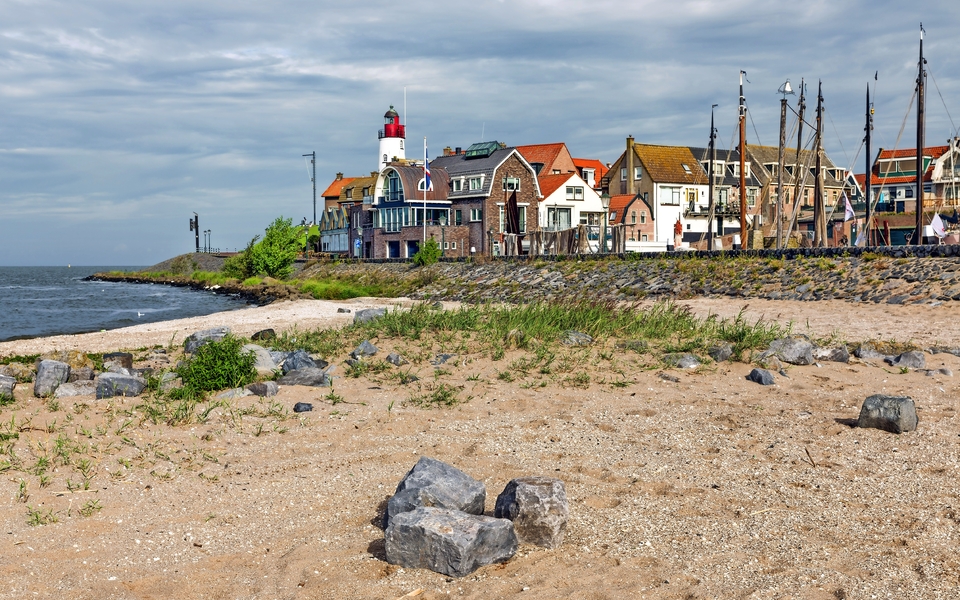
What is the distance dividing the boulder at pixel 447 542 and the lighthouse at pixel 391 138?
8087 cm

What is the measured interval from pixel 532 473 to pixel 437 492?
1.63 metres

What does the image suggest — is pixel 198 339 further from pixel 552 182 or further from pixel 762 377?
pixel 552 182

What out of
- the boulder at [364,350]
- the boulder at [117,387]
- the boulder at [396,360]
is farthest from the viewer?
the boulder at [364,350]

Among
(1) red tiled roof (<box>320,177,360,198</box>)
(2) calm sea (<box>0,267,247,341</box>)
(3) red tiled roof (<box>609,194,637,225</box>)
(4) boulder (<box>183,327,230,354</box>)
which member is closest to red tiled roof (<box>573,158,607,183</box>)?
(3) red tiled roof (<box>609,194,637,225</box>)

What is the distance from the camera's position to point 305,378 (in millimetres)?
10703

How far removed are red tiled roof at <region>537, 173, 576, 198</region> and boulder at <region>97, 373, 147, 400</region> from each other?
58.1 metres

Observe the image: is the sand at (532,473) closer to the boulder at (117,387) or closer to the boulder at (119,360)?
the boulder at (117,387)

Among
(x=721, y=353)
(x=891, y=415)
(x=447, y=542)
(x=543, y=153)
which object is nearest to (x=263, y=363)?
(x=721, y=353)

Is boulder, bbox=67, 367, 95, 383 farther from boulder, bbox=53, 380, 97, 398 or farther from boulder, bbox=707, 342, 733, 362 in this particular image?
boulder, bbox=707, 342, 733, 362

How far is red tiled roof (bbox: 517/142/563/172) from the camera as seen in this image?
74625 millimetres

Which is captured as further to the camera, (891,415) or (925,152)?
(925,152)

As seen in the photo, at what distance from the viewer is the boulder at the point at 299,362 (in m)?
11.3

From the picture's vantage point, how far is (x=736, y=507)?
631 centimetres

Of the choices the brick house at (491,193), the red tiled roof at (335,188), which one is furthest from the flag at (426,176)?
the red tiled roof at (335,188)
